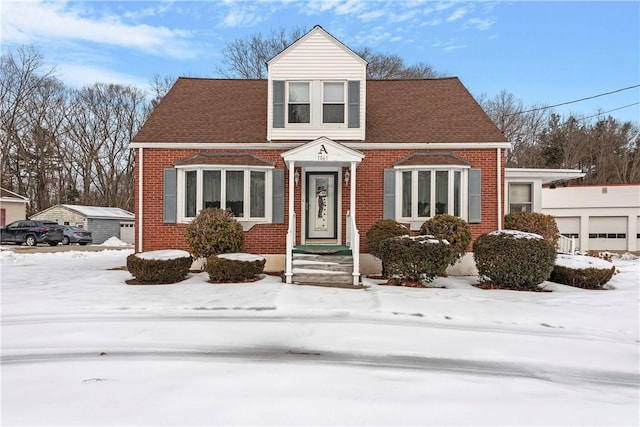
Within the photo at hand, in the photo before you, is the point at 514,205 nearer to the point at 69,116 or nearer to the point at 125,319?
the point at 125,319

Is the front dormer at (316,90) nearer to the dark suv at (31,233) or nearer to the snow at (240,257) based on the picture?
the snow at (240,257)

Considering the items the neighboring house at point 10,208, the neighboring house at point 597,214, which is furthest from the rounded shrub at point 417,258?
the neighboring house at point 10,208

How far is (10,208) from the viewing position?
32.1 metres

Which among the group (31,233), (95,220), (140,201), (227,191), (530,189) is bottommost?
(31,233)

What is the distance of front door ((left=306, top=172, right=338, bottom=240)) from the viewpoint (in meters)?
12.8

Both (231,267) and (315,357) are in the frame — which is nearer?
(315,357)

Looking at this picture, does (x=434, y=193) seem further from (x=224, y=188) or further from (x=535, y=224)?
(x=224, y=188)

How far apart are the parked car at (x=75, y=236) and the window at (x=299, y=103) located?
2181cm

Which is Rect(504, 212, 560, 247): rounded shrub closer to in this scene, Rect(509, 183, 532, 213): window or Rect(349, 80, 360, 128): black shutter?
Rect(509, 183, 532, 213): window

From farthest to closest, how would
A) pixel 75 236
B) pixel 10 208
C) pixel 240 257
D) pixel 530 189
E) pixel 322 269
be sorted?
pixel 10 208 < pixel 75 236 < pixel 530 189 < pixel 322 269 < pixel 240 257

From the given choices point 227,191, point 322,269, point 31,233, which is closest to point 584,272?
point 322,269

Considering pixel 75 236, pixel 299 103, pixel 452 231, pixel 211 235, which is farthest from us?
pixel 75 236

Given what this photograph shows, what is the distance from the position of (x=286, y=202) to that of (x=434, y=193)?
431 centimetres

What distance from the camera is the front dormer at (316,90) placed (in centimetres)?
1236
